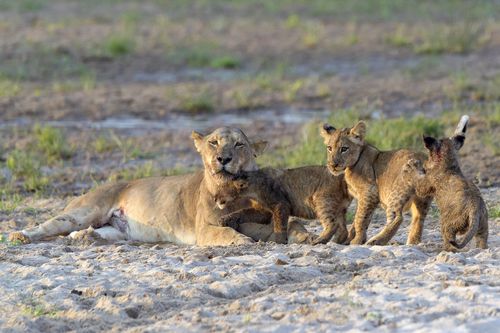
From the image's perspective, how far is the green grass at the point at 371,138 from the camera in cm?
1223

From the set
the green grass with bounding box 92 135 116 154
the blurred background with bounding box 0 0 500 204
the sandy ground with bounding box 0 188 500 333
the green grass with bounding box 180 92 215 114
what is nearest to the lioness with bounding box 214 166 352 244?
the sandy ground with bounding box 0 188 500 333

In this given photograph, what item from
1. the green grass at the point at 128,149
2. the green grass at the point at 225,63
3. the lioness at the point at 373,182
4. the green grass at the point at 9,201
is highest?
the lioness at the point at 373,182

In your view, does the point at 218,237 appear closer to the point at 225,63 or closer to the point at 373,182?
the point at 373,182

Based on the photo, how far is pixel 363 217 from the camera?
336 inches

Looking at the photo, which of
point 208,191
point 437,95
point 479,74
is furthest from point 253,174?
point 479,74

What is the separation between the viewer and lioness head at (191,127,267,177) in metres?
8.87

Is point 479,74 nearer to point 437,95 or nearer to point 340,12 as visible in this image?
point 437,95

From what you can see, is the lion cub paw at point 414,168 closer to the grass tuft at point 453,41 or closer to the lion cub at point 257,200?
the lion cub at point 257,200

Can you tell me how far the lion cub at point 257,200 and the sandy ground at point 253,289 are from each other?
522 millimetres

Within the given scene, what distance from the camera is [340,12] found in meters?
24.4

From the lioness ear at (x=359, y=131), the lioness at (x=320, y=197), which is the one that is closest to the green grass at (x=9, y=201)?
the lioness at (x=320, y=197)

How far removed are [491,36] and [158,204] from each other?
12.5 metres

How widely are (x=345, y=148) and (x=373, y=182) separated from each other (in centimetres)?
31

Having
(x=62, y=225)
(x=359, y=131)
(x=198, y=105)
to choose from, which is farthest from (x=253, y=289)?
(x=198, y=105)
